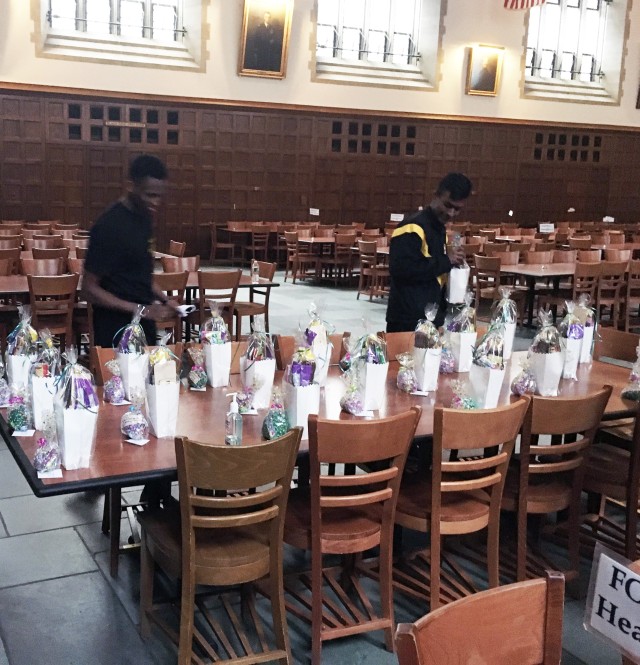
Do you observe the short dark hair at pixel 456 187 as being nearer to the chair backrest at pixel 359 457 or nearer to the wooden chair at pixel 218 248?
the chair backrest at pixel 359 457

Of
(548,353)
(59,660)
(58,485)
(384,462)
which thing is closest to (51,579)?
(59,660)

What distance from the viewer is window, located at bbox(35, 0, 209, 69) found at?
518 inches

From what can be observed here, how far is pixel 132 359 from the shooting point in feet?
9.72

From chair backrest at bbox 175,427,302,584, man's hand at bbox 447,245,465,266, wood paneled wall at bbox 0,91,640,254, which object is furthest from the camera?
wood paneled wall at bbox 0,91,640,254

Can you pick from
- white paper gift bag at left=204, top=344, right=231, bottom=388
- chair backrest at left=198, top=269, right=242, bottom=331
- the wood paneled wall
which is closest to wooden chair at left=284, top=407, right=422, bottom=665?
white paper gift bag at left=204, top=344, right=231, bottom=388

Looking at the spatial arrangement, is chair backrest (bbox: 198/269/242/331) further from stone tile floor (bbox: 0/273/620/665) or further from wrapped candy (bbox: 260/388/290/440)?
wrapped candy (bbox: 260/388/290/440)

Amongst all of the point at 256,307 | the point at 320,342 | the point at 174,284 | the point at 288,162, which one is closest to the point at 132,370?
the point at 320,342

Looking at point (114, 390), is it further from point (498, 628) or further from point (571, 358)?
point (571, 358)

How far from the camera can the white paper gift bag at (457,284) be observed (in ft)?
14.6

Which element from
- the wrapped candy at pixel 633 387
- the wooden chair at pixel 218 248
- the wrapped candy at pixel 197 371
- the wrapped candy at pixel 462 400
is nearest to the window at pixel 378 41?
the wooden chair at pixel 218 248

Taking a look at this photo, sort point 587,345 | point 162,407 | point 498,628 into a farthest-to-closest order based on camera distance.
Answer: point 587,345
point 162,407
point 498,628

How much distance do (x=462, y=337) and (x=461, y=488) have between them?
3.55 ft

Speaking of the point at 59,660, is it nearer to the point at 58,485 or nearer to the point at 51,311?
the point at 58,485

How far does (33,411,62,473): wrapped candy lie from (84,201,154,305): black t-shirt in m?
1.41
